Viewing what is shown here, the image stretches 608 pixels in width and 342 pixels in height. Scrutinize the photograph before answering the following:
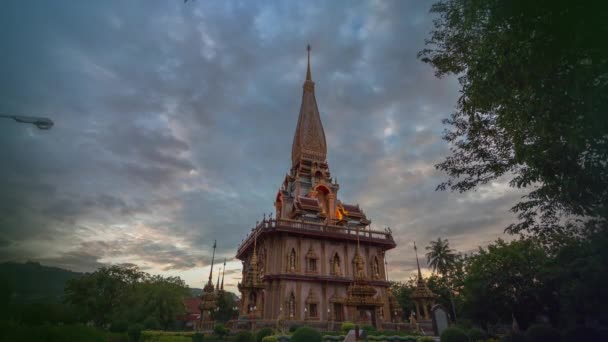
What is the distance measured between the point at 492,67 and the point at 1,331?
992 centimetres

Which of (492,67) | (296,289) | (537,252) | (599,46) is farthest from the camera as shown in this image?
(537,252)

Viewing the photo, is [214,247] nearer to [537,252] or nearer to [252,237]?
[252,237]

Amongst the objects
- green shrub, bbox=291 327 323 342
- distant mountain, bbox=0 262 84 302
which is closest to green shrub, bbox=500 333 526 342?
green shrub, bbox=291 327 323 342

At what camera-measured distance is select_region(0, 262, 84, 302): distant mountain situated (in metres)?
3.26

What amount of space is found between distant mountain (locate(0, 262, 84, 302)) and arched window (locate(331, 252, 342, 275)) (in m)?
27.4

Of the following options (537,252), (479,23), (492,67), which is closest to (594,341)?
(492,67)

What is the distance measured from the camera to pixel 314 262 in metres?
29.8

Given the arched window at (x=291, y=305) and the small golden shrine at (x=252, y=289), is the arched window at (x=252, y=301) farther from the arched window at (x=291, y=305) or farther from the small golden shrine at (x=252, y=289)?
the arched window at (x=291, y=305)

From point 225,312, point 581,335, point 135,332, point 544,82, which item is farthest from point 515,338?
point 225,312

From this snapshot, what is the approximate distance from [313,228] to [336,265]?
13.4 feet

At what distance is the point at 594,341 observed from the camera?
11797 mm

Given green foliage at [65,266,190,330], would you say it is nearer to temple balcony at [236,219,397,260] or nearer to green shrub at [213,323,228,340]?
temple balcony at [236,219,397,260]

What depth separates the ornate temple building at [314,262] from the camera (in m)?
25.9

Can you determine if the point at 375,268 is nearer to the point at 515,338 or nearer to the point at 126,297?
the point at 515,338
